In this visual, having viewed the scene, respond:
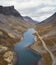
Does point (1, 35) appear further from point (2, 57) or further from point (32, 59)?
point (32, 59)

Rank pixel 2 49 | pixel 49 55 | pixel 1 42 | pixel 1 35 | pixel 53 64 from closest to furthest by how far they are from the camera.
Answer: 1. pixel 53 64
2. pixel 49 55
3. pixel 2 49
4. pixel 1 42
5. pixel 1 35

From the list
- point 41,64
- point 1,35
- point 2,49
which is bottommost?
point 41,64

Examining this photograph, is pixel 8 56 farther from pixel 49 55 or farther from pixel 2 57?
pixel 49 55

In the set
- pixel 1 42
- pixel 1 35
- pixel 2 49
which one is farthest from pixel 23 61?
pixel 1 35

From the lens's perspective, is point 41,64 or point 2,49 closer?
point 41,64

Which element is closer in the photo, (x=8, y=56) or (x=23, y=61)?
(x=23, y=61)

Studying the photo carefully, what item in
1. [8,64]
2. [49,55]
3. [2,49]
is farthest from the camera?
[2,49]

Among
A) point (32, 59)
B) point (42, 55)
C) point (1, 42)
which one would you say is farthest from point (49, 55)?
point (1, 42)

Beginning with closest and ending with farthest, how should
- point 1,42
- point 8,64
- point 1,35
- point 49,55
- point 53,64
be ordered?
point 53,64, point 8,64, point 49,55, point 1,42, point 1,35

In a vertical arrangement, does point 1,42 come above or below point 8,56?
above
